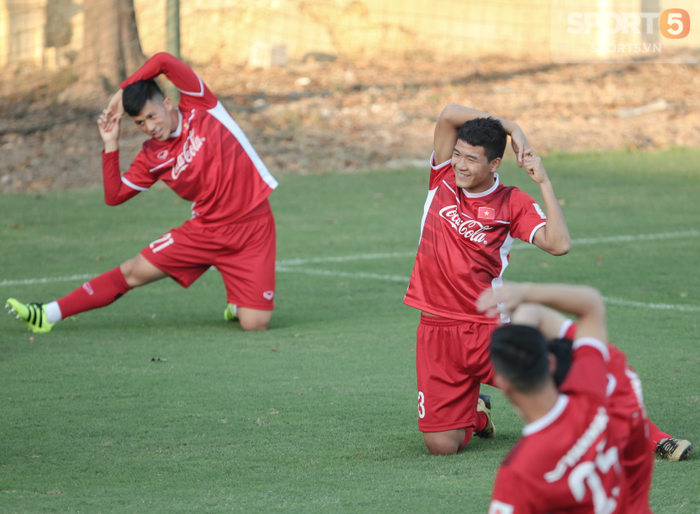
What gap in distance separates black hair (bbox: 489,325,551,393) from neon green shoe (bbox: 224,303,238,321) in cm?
445

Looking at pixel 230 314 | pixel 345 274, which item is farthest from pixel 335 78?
pixel 230 314

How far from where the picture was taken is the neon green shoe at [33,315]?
5.79 meters

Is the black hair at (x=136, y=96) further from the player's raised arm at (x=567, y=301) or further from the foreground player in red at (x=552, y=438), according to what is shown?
the foreground player in red at (x=552, y=438)

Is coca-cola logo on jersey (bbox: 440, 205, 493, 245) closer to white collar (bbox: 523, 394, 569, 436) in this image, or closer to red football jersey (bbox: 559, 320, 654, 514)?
red football jersey (bbox: 559, 320, 654, 514)

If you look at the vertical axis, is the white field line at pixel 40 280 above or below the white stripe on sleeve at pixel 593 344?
below

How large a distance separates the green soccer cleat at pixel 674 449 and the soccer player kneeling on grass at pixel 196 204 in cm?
317

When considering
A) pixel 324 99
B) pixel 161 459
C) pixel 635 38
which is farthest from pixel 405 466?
pixel 635 38

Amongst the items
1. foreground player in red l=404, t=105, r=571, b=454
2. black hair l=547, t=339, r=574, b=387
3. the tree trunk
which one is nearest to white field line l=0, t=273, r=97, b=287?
foreground player in red l=404, t=105, r=571, b=454

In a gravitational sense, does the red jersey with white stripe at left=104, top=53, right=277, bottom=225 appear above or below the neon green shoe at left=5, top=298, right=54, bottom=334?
above

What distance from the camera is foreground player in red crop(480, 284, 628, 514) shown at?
1921mm

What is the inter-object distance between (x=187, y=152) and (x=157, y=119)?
1.14 feet

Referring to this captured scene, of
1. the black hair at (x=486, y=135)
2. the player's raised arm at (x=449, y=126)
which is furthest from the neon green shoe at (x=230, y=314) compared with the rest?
the black hair at (x=486, y=135)

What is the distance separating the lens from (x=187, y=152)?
20.0 ft

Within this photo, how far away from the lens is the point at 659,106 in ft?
49.0
